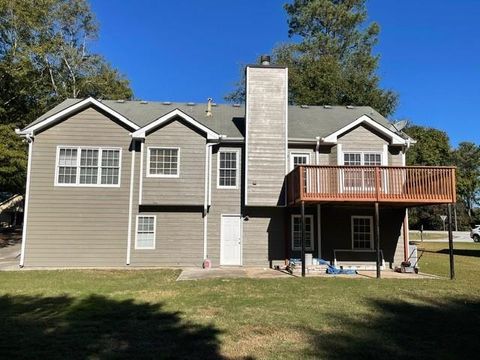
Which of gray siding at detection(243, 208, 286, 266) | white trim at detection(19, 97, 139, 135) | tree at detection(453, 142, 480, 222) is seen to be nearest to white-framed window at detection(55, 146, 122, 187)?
white trim at detection(19, 97, 139, 135)

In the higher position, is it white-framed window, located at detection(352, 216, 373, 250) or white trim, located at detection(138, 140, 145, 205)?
white trim, located at detection(138, 140, 145, 205)

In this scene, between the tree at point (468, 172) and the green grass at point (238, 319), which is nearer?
the green grass at point (238, 319)

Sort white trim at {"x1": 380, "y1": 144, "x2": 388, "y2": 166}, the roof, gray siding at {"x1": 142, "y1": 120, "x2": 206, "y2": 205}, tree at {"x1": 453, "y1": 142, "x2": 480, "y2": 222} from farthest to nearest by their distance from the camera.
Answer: tree at {"x1": 453, "y1": 142, "x2": 480, "y2": 222}, the roof, white trim at {"x1": 380, "y1": 144, "x2": 388, "y2": 166}, gray siding at {"x1": 142, "y1": 120, "x2": 206, "y2": 205}

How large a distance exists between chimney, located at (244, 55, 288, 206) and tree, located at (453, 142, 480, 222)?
57258mm

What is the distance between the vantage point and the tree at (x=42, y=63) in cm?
2994

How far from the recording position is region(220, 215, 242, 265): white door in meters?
17.6

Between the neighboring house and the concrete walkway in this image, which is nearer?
the concrete walkway

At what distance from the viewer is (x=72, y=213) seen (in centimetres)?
1709

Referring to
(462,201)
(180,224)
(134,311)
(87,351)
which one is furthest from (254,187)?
(462,201)

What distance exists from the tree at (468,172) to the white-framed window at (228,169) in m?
58.0

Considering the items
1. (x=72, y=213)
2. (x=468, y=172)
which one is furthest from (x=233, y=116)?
(x=468, y=172)

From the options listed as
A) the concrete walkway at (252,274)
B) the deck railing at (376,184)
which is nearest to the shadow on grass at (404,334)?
the concrete walkway at (252,274)

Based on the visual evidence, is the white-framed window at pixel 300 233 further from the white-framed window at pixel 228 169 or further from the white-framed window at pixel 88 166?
the white-framed window at pixel 88 166

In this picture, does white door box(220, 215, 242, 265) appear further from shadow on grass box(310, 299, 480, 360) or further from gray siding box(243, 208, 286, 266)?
shadow on grass box(310, 299, 480, 360)
